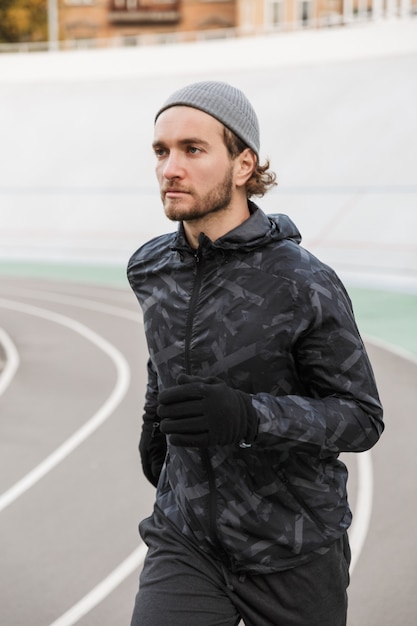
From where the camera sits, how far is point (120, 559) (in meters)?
6.58

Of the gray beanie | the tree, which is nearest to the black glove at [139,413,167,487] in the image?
the gray beanie

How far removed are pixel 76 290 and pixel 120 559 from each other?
15959mm

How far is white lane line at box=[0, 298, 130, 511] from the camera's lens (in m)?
8.09

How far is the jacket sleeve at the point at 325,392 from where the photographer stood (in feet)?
9.26

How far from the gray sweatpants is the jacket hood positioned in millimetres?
881

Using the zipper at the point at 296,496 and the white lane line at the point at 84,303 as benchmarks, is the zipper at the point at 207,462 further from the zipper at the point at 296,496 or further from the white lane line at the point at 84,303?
the white lane line at the point at 84,303

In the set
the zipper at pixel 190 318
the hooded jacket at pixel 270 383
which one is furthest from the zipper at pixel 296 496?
the zipper at pixel 190 318

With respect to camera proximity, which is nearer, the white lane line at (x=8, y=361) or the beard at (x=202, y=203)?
the beard at (x=202, y=203)

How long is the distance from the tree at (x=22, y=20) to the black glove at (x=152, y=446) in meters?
62.7

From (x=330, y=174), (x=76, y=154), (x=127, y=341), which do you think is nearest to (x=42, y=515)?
(x=127, y=341)

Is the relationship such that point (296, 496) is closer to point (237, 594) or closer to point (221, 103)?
point (237, 594)

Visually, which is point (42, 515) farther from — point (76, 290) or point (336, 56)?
point (336, 56)

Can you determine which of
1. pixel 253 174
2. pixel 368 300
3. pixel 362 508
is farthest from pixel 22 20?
pixel 253 174

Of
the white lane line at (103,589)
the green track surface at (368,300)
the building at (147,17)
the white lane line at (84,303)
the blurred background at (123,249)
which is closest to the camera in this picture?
the white lane line at (103,589)
